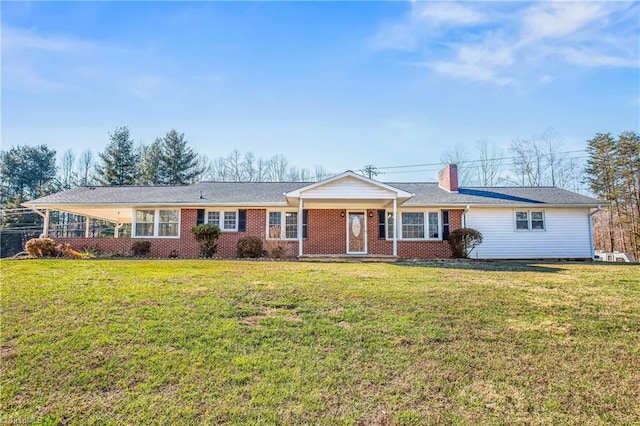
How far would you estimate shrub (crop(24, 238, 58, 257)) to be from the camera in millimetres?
14477

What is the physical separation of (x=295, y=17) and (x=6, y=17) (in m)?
6.03

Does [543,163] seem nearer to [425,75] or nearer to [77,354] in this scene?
[425,75]

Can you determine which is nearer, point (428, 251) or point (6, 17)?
point (6, 17)

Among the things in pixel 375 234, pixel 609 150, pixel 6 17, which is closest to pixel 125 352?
pixel 6 17

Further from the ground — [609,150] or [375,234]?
[609,150]

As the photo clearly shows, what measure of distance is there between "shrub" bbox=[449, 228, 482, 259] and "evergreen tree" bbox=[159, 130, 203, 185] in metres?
27.2

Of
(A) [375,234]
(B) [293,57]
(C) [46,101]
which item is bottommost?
(A) [375,234]

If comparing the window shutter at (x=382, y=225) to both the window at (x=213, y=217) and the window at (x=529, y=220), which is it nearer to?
the window at (x=529, y=220)

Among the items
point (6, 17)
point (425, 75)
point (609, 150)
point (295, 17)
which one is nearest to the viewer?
point (6, 17)

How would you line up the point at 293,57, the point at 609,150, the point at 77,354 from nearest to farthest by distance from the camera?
the point at 77,354
the point at 293,57
the point at 609,150

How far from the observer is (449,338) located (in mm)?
5082

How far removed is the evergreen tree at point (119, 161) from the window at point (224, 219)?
2181cm

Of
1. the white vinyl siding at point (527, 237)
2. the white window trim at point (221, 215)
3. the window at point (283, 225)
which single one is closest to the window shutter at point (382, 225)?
the white vinyl siding at point (527, 237)

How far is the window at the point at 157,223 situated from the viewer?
1708 centimetres
